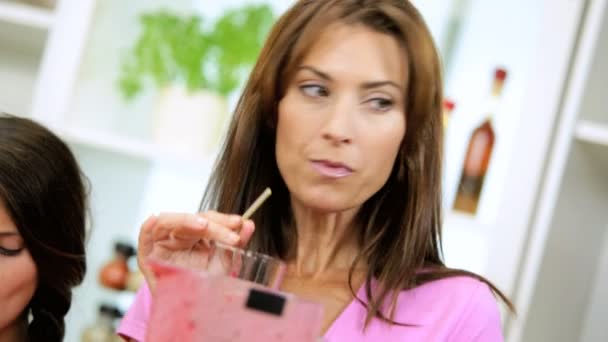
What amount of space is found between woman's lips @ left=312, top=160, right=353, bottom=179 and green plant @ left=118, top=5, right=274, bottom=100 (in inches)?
39.8

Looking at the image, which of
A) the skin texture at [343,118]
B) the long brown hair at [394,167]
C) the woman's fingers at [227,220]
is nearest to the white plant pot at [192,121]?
the long brown hair at [394,167]

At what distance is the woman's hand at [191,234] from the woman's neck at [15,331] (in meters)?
0.48

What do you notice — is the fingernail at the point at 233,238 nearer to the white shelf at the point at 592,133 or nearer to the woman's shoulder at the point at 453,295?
the woman's shoulder at the point at 453,295

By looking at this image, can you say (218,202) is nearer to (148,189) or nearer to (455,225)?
(455,225)

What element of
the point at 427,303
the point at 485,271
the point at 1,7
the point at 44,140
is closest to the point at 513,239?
the point at 485,271

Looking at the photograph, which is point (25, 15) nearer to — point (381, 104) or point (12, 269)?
point (12, 269)

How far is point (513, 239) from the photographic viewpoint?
1.70m

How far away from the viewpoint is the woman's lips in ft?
3.53

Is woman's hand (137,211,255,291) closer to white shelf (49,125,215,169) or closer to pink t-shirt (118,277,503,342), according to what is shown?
→ pink t-shirt (118,277,503,342)

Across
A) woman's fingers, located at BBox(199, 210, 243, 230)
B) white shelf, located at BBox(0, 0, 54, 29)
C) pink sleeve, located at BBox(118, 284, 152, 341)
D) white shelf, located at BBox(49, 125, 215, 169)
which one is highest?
white shelf, located at BBox(0, 0, 54, 29)

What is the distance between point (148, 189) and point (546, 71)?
3.61 feet

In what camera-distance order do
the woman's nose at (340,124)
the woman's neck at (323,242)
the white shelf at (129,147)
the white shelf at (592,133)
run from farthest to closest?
the white shelf at (129,147)
the white shelf at (592,133)
the woman's neck at (323,242)
the woman's nose at (340,124)

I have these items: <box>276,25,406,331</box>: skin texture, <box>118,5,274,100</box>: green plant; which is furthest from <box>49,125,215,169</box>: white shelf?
<box>276,25,406,331</box>: skin texture

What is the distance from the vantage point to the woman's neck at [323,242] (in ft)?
4.03
